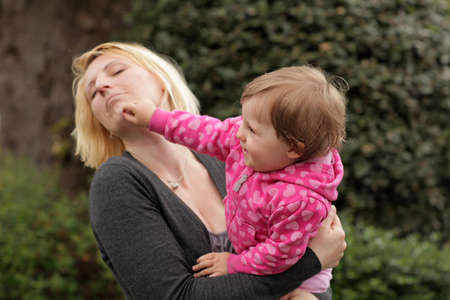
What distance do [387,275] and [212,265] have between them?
1868 mm

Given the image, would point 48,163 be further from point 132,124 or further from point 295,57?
point 132,124

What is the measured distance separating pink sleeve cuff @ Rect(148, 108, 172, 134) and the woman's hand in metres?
0.63

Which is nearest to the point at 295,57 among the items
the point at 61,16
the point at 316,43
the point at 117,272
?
the point at 316,43

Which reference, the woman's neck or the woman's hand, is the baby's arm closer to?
the woman's hand

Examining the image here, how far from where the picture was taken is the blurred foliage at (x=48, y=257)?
3.46 m

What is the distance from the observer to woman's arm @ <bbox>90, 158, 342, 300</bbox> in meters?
1.46

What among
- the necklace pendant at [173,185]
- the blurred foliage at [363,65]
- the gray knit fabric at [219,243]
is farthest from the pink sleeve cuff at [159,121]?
the blurred foliage at [363,65]

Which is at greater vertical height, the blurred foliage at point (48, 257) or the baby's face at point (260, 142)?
the baby's face at point (260, 142)

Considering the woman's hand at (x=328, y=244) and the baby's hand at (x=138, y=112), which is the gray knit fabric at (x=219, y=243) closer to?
the woman's hand at (x=328, y=244)

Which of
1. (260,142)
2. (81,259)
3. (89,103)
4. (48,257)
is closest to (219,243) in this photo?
(260,142)

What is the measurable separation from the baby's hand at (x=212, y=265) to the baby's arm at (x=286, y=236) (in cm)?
11

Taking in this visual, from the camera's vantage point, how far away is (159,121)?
161cm

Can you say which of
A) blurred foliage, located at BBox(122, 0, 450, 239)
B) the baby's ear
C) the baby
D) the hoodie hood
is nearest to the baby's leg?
the baby

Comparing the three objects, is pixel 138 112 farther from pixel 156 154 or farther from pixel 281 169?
pixel 281 169
